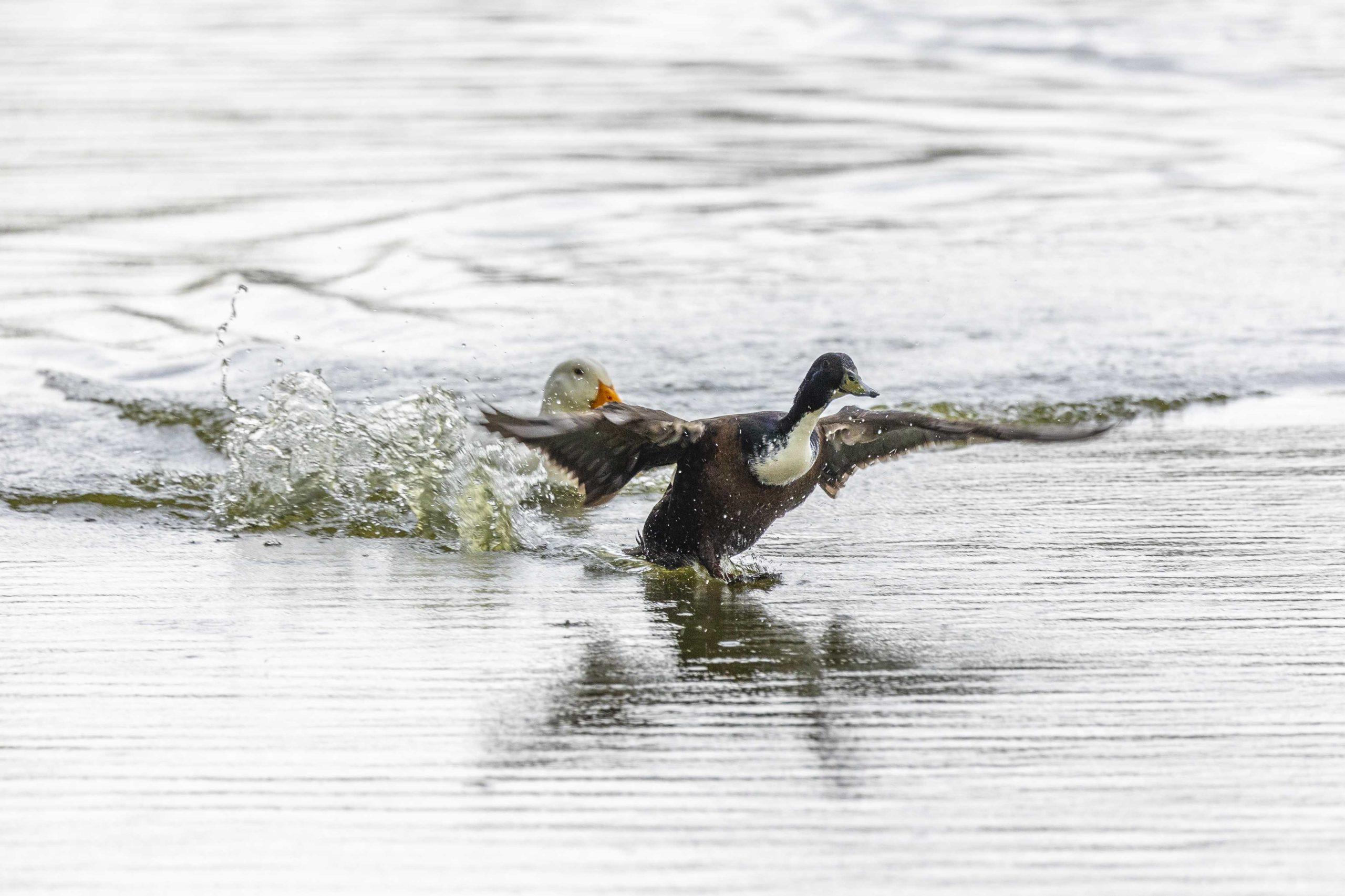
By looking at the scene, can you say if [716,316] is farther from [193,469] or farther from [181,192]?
[181,192]

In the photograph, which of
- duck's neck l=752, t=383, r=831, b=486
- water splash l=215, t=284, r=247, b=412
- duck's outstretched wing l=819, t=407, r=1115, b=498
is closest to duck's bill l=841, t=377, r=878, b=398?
duck's neck l=752, t=383, r=831, b=486

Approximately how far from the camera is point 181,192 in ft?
44.6

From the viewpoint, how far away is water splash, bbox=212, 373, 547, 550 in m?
6.76

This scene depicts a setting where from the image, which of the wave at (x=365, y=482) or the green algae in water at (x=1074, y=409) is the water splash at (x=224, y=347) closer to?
the wave at (x=365, y=482)

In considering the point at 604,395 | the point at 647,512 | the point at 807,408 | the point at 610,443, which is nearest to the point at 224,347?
the point at 604,395

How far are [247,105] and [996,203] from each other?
8239 mm

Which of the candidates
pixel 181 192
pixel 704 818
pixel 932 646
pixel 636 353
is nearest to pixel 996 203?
pixel 636 353

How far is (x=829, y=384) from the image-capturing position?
564cm

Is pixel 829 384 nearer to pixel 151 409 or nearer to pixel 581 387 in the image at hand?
pixel 581 387

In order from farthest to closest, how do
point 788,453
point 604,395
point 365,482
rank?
point 604,395 → point 365,482 → point 788,453

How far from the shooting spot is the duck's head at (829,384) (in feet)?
18.5

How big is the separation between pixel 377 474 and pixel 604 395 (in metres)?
1.43

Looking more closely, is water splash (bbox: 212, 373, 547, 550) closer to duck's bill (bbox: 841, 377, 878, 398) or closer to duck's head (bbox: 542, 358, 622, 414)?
duck's head (bbox: 542, 358, 622, 414)

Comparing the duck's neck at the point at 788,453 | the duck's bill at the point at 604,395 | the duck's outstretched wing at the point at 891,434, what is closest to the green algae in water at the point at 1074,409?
the duck's bill at the point at 604,395
